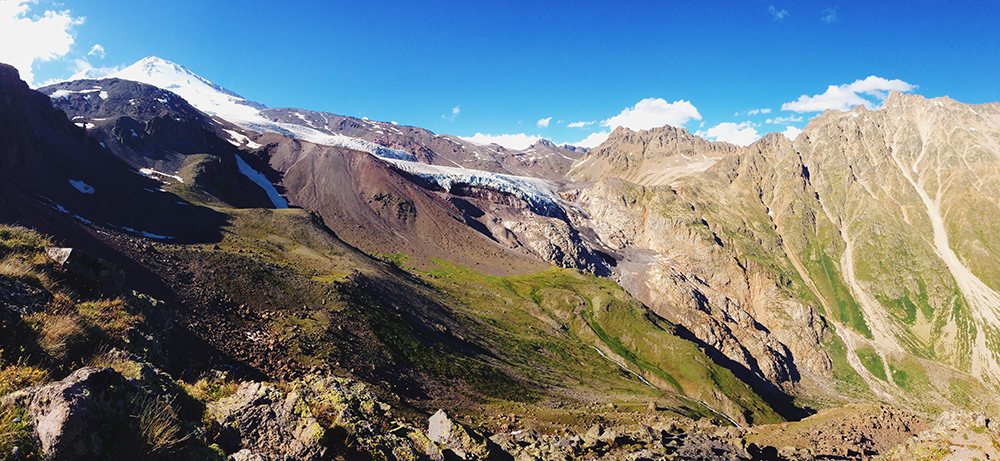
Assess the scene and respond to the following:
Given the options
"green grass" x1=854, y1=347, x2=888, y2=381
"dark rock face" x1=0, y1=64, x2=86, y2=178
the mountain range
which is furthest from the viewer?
"green grass" x1=854, y1=347, x2=888, y2=381

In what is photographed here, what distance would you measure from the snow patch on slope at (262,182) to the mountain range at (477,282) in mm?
896

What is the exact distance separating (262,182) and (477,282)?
8227 centimetres

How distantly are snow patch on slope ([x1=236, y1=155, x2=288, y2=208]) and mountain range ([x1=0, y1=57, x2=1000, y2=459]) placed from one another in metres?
0.90

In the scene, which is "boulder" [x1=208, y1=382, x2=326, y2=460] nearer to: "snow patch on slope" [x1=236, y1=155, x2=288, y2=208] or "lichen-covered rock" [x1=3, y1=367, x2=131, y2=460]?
"lichen-covered rock" [x1=3, y1=367, x2=131, y2=460]

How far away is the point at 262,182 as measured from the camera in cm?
13112

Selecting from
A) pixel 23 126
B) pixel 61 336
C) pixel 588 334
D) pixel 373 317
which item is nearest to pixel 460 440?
pixel 61 336

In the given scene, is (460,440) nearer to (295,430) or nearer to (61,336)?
(295,430)

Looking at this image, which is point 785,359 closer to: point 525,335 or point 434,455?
point 525,335

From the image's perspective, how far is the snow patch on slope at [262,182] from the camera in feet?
398

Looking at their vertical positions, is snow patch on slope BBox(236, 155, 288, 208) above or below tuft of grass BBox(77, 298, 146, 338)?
above

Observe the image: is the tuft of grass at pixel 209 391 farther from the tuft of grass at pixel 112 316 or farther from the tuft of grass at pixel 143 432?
the tuft of grass at pixel 112 316

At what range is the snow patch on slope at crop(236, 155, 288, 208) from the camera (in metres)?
121

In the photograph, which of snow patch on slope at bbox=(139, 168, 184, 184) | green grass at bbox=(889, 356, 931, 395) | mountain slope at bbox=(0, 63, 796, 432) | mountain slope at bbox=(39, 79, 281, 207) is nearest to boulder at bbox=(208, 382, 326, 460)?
mountain slope at bbox=(0, 63, 796, 432)

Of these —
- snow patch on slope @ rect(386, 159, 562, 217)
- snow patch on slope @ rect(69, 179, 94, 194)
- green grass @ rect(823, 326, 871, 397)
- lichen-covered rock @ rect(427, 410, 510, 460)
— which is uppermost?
snow patch on slope @ rect(386, 159, 562, 217)
